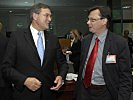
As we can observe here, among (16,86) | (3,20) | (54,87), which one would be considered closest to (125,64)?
(54,87)

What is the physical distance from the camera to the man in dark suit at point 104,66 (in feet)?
7.84

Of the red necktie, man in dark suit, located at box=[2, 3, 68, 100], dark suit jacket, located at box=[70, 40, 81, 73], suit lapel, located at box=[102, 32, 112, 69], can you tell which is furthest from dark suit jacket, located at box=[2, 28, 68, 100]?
dark suit jacket, located at box=[70, 40, 81, 73]

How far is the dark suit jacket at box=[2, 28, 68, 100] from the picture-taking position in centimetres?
232

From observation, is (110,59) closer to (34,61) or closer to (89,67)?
(89,67)

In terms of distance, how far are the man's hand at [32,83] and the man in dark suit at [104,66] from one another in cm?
51

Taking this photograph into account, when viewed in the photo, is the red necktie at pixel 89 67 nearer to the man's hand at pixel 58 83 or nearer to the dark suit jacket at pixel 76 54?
the man's hand at pixel 58 83

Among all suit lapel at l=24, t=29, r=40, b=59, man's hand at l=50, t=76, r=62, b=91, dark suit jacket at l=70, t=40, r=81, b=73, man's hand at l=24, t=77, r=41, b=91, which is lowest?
dark suit jacket at l=70, t=40, r=81, b=73

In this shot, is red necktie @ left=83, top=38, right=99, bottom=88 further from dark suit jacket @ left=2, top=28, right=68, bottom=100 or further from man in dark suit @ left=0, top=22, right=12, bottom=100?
man in dark suit @ left=0, top=22, right=12, bottom=100

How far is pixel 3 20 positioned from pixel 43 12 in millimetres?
7976

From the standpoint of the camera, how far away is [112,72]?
2416 mm

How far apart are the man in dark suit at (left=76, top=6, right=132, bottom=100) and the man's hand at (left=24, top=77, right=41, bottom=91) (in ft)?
1.67

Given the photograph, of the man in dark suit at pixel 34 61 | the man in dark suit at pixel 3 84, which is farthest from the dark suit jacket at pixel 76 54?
the man in dark suit at pixel 34 61

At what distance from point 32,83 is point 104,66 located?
678mm

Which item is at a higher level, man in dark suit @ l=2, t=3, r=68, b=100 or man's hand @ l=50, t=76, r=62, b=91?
man in dark suit @ l=2, t=3, r=68, b=100
